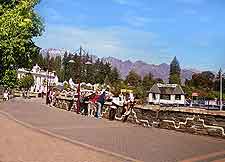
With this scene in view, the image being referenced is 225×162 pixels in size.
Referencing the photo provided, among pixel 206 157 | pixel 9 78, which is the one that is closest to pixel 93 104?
pixel 9 78

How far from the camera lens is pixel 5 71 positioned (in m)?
31.5

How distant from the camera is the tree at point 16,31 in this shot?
2819 cm

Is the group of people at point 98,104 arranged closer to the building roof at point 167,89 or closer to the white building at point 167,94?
the white building at point 167,94

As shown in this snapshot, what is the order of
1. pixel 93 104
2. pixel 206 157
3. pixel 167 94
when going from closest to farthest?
pixel 206 157 < pixel 93 104 < pixel 167 94

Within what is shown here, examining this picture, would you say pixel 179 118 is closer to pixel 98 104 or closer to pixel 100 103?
pixel 100 103

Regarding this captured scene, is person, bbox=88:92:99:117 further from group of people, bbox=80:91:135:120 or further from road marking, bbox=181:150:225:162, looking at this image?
road marking, bbox=181:150:225:162

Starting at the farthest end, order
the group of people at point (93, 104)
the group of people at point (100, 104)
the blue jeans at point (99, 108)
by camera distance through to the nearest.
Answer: the group of people at point (93, 104), the blue jeans at point (99, 108), the group of people at point (100, 104)

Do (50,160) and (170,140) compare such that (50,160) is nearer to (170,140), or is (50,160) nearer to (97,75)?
(170,140)

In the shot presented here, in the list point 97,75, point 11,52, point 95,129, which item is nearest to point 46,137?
point 95,129

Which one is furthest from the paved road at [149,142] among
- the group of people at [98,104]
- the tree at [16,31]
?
the tree at [16,31]

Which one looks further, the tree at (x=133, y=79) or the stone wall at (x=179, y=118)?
the tree at (x=133, y=79)

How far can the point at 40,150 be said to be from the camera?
1041cm

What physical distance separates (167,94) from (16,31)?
69.6 m

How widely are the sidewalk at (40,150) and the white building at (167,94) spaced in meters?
77.2
